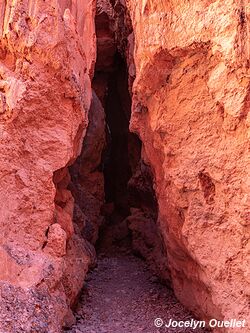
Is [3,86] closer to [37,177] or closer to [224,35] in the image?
[37,177]

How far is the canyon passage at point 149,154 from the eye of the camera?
146 inches

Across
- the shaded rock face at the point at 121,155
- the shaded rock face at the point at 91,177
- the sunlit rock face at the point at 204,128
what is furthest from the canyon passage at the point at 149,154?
the shaded rock face at the point at 91,177

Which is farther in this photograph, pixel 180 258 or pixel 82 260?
pixel 82 260

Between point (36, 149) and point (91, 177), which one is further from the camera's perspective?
point (91, 177)

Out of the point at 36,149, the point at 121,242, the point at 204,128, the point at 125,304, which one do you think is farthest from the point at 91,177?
the point at 204,128

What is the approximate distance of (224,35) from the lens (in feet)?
12.3

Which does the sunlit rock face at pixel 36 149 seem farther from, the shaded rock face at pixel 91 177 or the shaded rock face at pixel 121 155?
the shaded rock face at pixel 91 177

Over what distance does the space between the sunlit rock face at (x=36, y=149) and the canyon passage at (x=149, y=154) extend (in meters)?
0.01

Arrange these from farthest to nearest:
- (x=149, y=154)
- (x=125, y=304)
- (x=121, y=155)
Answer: (x=121, y=155)
(x=149, y=154)
(x=125, y=304)

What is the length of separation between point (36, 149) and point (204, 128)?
5.81 ft

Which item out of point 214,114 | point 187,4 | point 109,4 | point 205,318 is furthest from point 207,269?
point 109,4

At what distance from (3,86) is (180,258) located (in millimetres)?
2942

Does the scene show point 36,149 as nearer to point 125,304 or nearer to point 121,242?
point 125,304

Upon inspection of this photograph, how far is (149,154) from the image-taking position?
18.2 ft
